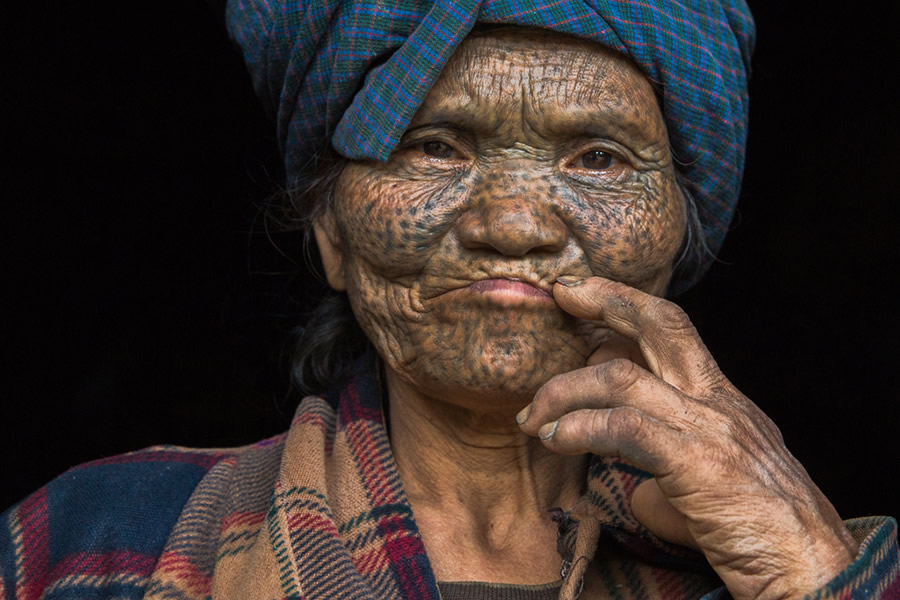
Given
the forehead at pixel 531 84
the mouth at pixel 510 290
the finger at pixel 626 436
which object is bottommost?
the finger at pixel 626 436

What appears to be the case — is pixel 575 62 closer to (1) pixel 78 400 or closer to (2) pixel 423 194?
(2) pixel 423 194

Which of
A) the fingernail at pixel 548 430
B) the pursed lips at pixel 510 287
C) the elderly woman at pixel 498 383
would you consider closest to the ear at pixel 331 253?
the elderly woman at pixel 498 383

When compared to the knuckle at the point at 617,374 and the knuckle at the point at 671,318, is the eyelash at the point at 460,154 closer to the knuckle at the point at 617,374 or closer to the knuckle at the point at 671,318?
the knuckle at the point at 671,318

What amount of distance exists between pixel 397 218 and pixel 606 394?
1.83 ft

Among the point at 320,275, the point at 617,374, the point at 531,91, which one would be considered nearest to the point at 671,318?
the point at 617,374

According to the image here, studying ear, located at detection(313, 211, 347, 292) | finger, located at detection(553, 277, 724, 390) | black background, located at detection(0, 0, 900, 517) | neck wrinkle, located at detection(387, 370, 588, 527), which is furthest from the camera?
black background, located at detection(0, 0, 900, 517)

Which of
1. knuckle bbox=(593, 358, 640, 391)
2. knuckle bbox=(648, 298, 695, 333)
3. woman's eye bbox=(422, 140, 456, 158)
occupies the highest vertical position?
woman's eye bbox=(422, 140, 456, 158)

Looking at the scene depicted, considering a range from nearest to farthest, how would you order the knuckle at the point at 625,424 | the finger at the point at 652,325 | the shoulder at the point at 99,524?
the knuckle at the point at 625,424, the finger at the point at 652,325, the shoulder at the point at 99,524

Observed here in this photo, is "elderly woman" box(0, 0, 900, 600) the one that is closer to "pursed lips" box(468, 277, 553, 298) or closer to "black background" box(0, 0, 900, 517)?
"pursed lips" box(468, 277, 553, 298)

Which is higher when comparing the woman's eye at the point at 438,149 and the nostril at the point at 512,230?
the woman's eye at the point at 438,149

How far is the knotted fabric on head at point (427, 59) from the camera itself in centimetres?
216

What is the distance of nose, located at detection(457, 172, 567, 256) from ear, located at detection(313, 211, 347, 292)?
0.43m

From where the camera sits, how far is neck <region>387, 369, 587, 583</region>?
233 centimetres

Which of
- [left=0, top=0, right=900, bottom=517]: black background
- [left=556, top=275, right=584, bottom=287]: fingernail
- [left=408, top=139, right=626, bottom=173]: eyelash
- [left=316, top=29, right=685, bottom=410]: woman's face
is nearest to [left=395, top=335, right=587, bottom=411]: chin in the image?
[left=316, top=29, right=685, bottom=410]: woman's face
